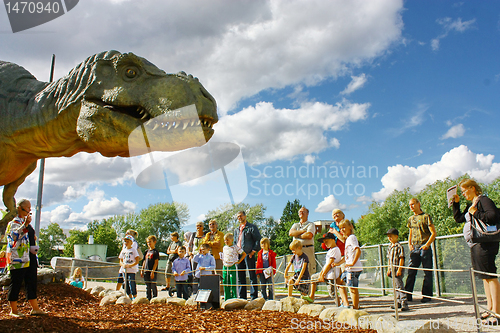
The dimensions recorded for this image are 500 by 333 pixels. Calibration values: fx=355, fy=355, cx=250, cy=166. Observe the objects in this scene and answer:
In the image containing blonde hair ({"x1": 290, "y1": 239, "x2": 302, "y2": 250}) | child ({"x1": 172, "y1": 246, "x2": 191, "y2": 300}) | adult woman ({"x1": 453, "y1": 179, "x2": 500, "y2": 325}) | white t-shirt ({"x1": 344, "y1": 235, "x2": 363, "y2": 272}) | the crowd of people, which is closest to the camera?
adult woman ({"x1": 453, "y1": 179, "x2": 500, "y2": 325})

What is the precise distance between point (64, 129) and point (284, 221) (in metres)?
68.1

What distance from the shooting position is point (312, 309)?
5355 mm

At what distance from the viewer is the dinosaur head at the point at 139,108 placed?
2191 mm

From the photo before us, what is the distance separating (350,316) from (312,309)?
100 cm

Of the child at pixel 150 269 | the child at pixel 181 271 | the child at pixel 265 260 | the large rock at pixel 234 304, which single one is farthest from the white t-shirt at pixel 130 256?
the large rock at pixel 234 304

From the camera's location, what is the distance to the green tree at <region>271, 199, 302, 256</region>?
5972cm

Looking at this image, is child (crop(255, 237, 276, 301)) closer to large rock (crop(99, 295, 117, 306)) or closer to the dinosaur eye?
large rock (crop(99, 295, 117, 306))

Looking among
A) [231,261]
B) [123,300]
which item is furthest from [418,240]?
[123,300]

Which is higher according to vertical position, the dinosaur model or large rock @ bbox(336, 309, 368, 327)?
the dinosaur model

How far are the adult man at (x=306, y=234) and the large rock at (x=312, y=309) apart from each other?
1697mm

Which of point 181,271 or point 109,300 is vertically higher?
point 181,271

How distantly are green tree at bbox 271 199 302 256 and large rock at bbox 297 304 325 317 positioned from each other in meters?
51.1

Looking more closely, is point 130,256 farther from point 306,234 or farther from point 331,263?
point 331,263

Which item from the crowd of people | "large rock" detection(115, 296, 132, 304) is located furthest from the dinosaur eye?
"large rock" detection(115, 296, 132, 304)
